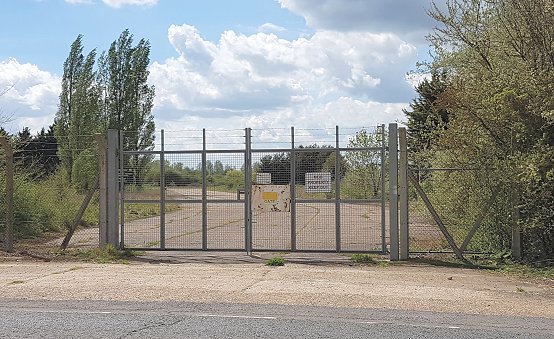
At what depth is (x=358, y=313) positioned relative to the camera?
9625 mm

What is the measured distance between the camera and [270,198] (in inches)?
659

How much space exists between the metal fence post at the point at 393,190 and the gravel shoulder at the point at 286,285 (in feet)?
1.99

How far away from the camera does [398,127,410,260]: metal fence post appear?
15.9 meters

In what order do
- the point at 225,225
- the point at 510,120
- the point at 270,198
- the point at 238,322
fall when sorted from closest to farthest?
the point at 238,322 → the point at 510,120 → the point at 270,198 → the point at 225,225

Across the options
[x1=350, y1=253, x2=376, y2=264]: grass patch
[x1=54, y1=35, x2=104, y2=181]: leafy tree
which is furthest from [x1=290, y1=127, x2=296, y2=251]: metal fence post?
[x1=54, y1=35, x2=104, y2=181]: leafy tree

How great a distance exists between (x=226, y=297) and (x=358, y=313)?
233 centimetres

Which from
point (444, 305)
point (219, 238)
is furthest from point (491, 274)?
point (219, 238)

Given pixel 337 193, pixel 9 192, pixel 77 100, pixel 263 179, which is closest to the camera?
pixel 337 193

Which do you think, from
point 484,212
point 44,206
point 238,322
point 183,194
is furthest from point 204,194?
point 44,206

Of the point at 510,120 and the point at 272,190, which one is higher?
the point at 510,120

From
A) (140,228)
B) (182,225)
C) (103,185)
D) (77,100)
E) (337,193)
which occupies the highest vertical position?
(77,100)

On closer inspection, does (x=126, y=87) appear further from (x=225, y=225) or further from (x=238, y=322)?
(x=238, y=322)

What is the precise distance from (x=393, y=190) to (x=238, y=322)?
7884mm

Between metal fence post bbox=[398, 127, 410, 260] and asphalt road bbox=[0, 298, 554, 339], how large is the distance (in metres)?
6.18
